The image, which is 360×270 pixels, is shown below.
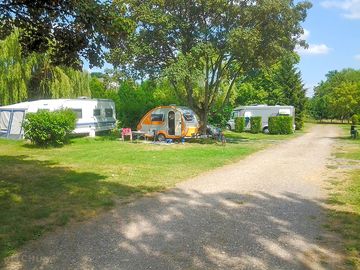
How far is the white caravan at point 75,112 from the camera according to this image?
68.1 ft

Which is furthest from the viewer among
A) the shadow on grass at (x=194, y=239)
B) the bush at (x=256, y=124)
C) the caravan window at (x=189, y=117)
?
the bush at (x=256, y=124)

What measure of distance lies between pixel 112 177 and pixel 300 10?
1454cm

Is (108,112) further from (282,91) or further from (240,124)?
(282,91)

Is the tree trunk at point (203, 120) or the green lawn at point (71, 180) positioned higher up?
the tree trunk at point (203, 120)

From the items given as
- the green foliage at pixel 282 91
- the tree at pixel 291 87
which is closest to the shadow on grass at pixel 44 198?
the green foliage at pixel 282 91

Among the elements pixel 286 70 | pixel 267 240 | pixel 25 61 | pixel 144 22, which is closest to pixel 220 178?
pixel 267 240

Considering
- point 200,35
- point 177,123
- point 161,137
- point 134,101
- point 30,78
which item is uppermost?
point 200,35

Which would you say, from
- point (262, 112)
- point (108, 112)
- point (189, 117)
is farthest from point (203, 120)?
point (262, 112)

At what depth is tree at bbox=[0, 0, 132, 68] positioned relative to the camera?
6605 millimetres

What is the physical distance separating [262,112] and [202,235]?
1112 inches

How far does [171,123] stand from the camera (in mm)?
20922

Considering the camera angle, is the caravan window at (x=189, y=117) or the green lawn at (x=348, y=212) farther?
the caravan window at (x=189, y=117)

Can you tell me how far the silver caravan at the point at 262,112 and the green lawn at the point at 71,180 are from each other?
54.0ft

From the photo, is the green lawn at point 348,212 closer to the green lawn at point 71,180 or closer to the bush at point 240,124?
the green lawn at point 71,180
